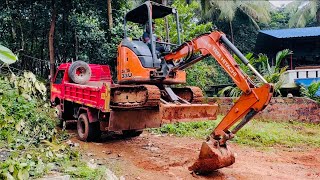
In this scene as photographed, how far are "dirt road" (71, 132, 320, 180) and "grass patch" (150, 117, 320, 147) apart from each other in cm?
52

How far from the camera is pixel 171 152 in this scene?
272 inches

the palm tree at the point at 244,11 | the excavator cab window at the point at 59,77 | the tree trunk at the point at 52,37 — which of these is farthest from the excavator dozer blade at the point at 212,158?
the palm tree at the point at 244,11

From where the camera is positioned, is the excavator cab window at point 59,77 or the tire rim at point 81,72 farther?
the excavator cab window at point 59,77

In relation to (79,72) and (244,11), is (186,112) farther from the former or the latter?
(244,11)

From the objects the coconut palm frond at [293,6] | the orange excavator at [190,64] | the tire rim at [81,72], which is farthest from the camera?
the coconut palm frond at [293,6]

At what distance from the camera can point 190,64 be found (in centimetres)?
619

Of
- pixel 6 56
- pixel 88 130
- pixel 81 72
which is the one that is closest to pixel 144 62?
pixel 88 130

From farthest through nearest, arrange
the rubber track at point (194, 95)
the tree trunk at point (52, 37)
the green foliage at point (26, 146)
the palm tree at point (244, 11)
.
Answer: the palm tree at point (244, 11), the tree trunk at point (52, 37), the rubber track at point (194, 95), the green foliage at point (26, 146)

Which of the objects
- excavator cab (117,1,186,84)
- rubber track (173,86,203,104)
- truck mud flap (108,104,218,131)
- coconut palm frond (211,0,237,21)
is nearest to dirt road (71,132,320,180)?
truck mud flap (108,104,218,131)

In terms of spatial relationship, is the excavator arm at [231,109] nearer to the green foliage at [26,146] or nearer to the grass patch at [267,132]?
the green foliage at [26,146]

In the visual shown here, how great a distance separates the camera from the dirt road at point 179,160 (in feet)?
17.4

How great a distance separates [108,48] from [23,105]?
24.5 feet

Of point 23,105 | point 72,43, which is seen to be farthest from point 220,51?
point 72,43

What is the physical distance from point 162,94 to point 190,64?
1040 millimetres
